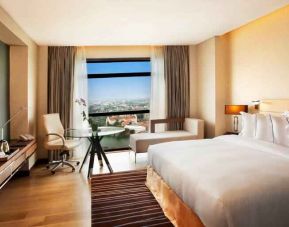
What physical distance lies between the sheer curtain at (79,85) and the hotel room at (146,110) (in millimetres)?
23

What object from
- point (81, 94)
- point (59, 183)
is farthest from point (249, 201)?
point (81, 94)

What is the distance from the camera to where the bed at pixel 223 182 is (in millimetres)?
1776

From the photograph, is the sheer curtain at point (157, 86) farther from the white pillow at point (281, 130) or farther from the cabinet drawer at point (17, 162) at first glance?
the cabinet drawer at point (17, 162)

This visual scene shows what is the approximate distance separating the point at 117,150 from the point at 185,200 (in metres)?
3.91

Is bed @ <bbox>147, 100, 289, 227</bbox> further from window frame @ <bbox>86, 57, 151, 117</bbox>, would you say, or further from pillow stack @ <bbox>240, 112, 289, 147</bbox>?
window frame @ <bbox>86, 57, 151, 117</bbox>

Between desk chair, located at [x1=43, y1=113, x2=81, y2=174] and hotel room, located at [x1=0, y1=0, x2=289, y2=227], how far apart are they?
0.03 meters

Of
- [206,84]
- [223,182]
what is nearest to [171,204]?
[223,182]

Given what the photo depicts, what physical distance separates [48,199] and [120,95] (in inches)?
131

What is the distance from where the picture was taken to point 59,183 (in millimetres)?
3898

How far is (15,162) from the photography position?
3.11 metres

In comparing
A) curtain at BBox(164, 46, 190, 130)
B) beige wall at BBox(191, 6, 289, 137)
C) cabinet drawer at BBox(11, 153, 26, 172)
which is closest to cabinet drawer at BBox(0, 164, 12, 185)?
cabinet drawer at BBox(11, 153, 26, 172)

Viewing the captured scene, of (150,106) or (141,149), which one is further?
(150,106)

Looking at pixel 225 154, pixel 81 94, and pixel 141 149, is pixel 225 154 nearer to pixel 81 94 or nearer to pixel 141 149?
pixel 141 149

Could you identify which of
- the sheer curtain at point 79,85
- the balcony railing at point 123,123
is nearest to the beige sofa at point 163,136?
the balcony railing at point 123,123
